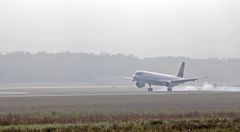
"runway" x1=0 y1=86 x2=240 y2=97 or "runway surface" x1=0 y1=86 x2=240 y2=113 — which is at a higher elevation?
"runway surface" x1=0 y1=86 x2=240 y2=113

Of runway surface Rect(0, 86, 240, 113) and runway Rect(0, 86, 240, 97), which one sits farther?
runway Rect(0, 86, 240, 97)

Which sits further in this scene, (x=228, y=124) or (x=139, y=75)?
(x=139, y=75)

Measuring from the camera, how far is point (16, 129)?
1207 inches

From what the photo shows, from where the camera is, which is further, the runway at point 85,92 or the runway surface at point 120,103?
the runway at point 85,92

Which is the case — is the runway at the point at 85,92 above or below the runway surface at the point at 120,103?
below

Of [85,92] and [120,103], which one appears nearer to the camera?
[120,103]

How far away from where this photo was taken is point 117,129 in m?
30.4

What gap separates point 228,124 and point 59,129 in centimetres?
1013

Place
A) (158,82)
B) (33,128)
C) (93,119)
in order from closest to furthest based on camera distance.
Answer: (33,128) < (93,119) < (158,82)

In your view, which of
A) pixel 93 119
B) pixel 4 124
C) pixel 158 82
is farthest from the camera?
pixel 158 82

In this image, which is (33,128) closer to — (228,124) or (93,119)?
(93,119)

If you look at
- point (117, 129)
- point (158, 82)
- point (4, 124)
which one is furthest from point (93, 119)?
point (158, 82)

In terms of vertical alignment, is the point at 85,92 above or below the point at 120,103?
below

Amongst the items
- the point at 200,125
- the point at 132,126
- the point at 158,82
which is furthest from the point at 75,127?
the point at 158,82
